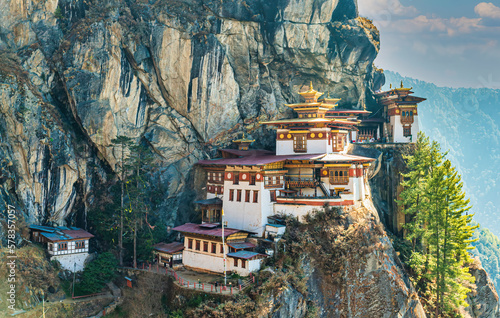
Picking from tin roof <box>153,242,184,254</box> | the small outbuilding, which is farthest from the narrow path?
tin roof <box>153,242,184,254</box>

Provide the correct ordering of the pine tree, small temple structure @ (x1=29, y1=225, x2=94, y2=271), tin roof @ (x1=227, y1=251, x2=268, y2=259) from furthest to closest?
the pine tree, small temple structure @ (x1=29, y1=225, x2=94, y2=271), tin roof @ (x1=227, y1=251, x2=268, y2=259)

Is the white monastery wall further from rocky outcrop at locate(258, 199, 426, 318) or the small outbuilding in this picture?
rocky outcrop at locate(258, 199, 426, 318)

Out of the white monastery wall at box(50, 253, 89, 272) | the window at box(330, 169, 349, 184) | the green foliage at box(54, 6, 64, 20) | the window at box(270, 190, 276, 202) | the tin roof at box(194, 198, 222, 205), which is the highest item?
the green foliage at box(54, 6, 64, 20)

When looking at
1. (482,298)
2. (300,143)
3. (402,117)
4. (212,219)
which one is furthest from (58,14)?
(482,298)

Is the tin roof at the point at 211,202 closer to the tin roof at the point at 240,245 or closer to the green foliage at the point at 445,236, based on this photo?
the tin roof at the point at 240,245

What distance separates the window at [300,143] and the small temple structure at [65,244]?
21893 millimetres

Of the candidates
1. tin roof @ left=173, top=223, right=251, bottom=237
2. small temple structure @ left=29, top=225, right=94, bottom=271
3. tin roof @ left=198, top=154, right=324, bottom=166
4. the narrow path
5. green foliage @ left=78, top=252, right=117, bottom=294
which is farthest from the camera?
tin roof @ left=198, top=154, right=324, bottom=166

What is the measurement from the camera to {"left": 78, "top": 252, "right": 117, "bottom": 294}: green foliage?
4231 cm

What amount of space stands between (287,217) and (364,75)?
28.4m

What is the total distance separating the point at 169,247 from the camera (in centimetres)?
4778

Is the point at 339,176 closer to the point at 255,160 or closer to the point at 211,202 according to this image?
the point at 255,160

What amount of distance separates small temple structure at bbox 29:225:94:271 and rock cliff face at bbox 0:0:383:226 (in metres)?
1.62

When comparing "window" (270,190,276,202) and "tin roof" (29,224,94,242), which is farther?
"window" (270,190,276,202)

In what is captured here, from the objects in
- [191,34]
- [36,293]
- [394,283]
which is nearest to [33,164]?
[36,293]
